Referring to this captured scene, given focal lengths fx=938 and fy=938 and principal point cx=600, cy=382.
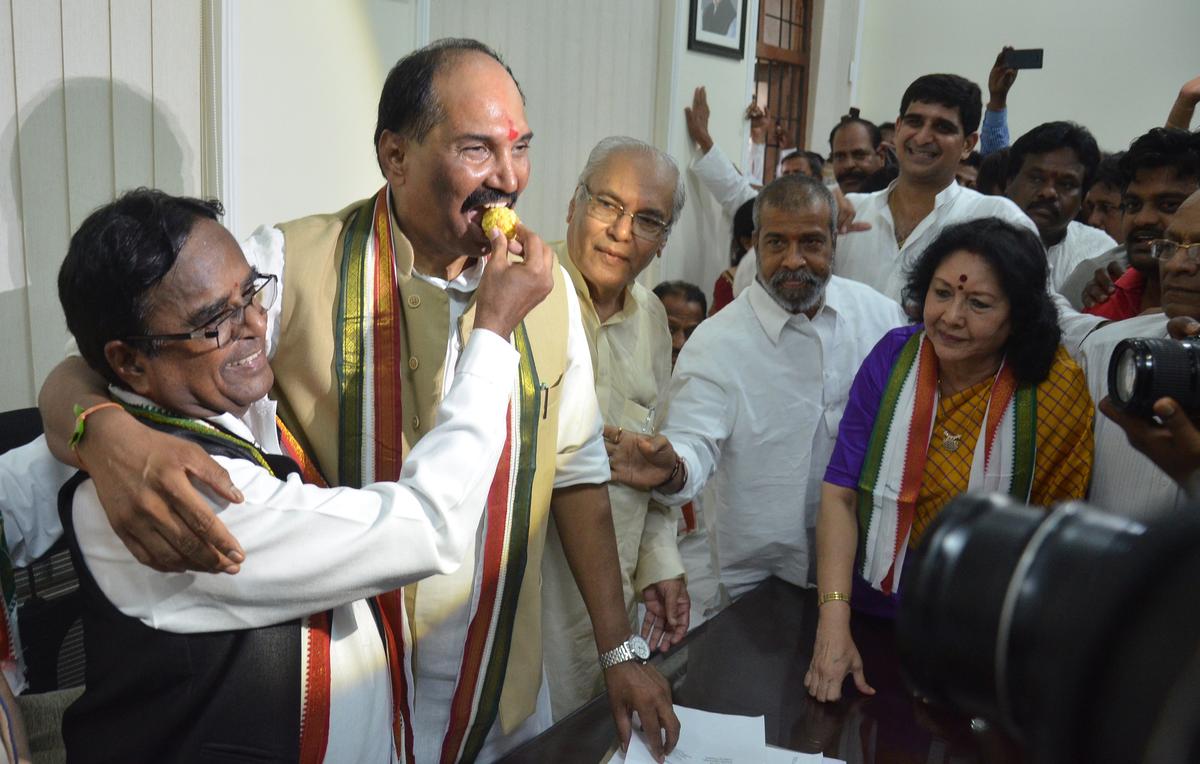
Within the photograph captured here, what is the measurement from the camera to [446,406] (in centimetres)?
122

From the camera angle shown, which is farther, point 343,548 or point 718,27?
point 718,27

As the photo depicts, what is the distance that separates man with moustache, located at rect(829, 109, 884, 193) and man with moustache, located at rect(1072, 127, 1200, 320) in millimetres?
2286

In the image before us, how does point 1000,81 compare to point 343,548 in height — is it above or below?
above

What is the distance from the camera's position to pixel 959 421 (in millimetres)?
1932

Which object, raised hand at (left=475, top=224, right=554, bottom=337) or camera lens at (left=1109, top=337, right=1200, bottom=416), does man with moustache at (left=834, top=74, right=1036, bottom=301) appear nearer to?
camera lens at (left=1109, top=337, right=1200, bottom=416)

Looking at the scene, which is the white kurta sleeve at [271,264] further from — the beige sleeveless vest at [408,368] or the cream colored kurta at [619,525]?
the cream colored kurta at [619,525]

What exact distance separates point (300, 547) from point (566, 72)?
10.7 ft

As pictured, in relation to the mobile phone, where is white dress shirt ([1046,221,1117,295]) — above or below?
below

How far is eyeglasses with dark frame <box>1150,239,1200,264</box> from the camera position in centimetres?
175

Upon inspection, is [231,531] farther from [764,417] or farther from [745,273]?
[745,273]

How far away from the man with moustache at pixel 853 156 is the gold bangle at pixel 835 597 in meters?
3.17

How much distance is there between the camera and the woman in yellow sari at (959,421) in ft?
6.17

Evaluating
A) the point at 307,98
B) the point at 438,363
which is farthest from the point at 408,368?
the point at 307,98

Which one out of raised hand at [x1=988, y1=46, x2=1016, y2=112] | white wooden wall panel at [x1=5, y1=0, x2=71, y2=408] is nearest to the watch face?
white wooden wall panel at [x1=5, y1=0, x2=71, y2=408]
